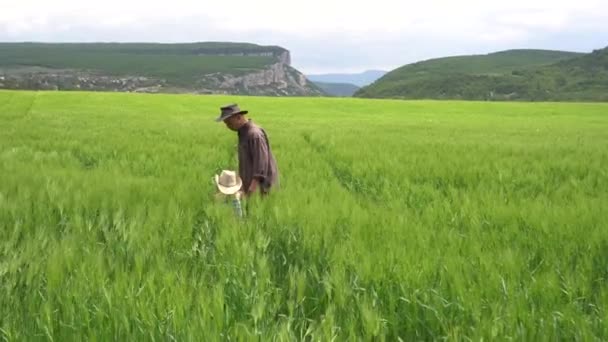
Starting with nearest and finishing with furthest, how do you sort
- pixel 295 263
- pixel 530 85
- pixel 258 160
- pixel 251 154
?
1. pixel 295 263
2. pixel 258 160
3. pixel 251 154
4. pixel 530 85

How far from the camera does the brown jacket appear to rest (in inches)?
247

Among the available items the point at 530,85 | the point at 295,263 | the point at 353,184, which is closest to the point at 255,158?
the point at 353,184

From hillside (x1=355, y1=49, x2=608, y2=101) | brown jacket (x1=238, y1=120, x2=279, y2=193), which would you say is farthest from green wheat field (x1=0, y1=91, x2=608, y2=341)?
hillside (x1=355, y1=49, x2=608, y2=101)

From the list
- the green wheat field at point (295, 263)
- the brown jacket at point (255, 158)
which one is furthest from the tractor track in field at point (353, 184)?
the brown jacket at point (255, 158)

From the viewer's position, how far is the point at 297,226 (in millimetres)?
4590

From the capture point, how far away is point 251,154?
6.35 metres

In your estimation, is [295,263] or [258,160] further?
[258,160]

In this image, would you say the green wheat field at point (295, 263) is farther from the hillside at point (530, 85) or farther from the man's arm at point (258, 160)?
the hillside at point (530, 85)

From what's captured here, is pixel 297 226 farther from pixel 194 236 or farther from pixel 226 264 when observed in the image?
pixel 226 264

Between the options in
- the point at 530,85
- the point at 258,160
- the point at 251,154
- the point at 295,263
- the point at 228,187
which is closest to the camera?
the point at 295,263

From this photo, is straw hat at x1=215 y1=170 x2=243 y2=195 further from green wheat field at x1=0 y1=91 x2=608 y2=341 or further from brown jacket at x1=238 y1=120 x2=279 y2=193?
brown jacket at x1=238 y1=120 x2=279 y2=193

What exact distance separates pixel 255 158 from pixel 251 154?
0.11 meters

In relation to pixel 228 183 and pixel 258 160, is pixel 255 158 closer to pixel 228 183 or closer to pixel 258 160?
pixel 258 160

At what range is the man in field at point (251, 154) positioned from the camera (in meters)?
6.23
